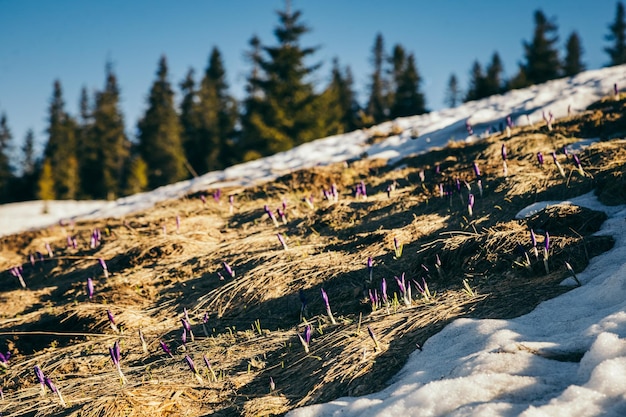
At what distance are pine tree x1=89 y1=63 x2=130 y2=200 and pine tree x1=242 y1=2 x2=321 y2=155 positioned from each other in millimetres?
26376

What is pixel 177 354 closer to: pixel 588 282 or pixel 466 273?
pixel 466 273

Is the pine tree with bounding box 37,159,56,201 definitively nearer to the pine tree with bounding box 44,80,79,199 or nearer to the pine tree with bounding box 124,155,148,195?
the pine tree with bounding box 44,80,79,199

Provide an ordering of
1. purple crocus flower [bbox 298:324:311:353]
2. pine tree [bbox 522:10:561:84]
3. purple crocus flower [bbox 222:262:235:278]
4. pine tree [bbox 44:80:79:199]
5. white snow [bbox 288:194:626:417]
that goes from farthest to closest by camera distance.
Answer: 1. pine tree [bbox 44:80:79:199]
2. pine tree [bbox 522:10:561:84]
3. purple crocus flower [bbox 222:262:235:278]
4. purple crocus flower [bbox 298:324:311:353]
5. white snow [bbox 288:194:626:417]

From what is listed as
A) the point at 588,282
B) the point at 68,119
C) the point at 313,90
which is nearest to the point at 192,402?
the point at 588,282

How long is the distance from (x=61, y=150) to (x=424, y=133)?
5662 cm

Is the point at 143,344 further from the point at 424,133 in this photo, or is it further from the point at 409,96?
the point at 409,96

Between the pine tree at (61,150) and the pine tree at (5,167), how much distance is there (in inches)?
285

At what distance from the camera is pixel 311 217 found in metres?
5.30

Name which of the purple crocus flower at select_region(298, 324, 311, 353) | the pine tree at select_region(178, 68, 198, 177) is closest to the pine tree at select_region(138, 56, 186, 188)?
the pine tree at select_region(178, 68, 198, 177)

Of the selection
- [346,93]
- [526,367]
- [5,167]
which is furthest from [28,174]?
[526,367]

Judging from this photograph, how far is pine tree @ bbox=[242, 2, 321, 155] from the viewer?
32.1m

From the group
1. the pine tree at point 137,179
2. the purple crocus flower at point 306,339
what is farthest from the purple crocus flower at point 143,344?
the pine tree at point 137,179

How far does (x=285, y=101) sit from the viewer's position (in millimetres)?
33062

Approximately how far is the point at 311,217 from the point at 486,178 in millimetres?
1816
